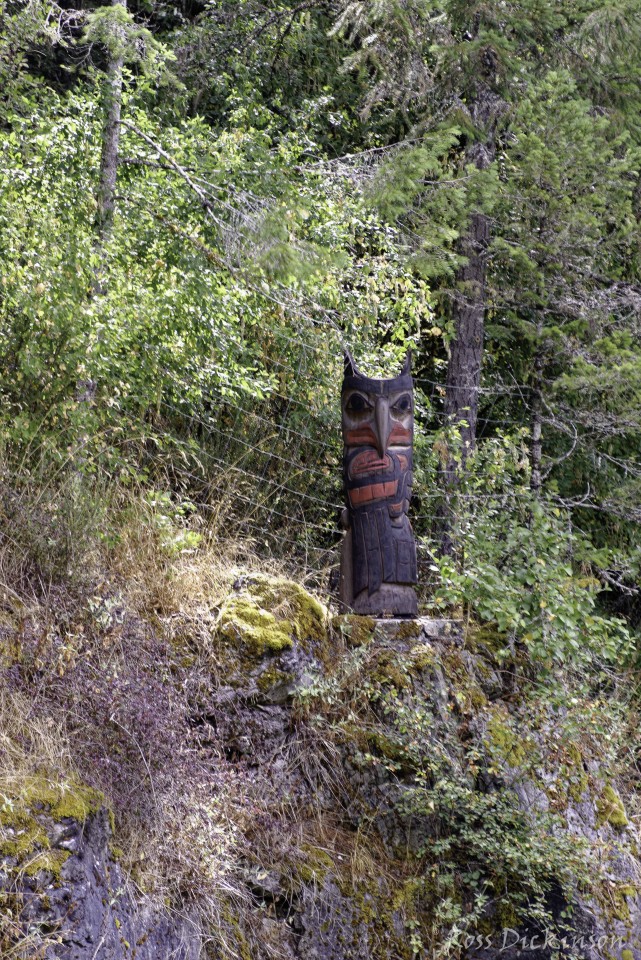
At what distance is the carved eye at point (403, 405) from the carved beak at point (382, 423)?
0.09 meters

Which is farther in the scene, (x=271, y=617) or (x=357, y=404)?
(x=357, y=404)

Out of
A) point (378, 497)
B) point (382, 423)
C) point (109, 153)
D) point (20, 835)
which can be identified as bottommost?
point (20, 835)

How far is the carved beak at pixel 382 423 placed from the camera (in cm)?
742

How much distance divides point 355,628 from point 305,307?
124 inches

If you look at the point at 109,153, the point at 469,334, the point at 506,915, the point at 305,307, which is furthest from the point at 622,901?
the point at 109,153

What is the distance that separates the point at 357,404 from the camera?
24.8ft

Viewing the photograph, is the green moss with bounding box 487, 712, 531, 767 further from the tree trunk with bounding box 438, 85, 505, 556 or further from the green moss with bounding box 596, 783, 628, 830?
the tree trunk with bounding box 438, 85, 505, 556

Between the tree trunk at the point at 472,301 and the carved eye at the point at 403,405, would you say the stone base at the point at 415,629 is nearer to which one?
the carved eye at the point at 403,405

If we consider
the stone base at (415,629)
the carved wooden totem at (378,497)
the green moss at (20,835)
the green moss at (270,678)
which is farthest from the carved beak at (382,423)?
the green moss at (20,835)

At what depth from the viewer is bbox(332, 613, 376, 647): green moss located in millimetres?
6820

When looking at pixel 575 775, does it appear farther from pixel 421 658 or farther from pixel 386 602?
pixel 386 602

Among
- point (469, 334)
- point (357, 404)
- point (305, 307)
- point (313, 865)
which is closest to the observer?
point (313, 865)

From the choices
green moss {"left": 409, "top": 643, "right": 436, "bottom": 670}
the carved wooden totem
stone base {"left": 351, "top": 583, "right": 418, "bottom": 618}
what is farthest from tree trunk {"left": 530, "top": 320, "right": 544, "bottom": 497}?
green moss {"left": 409, "top": 643, "right": 436, "bottom": 670}

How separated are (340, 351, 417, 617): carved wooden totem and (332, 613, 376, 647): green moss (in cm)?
32
